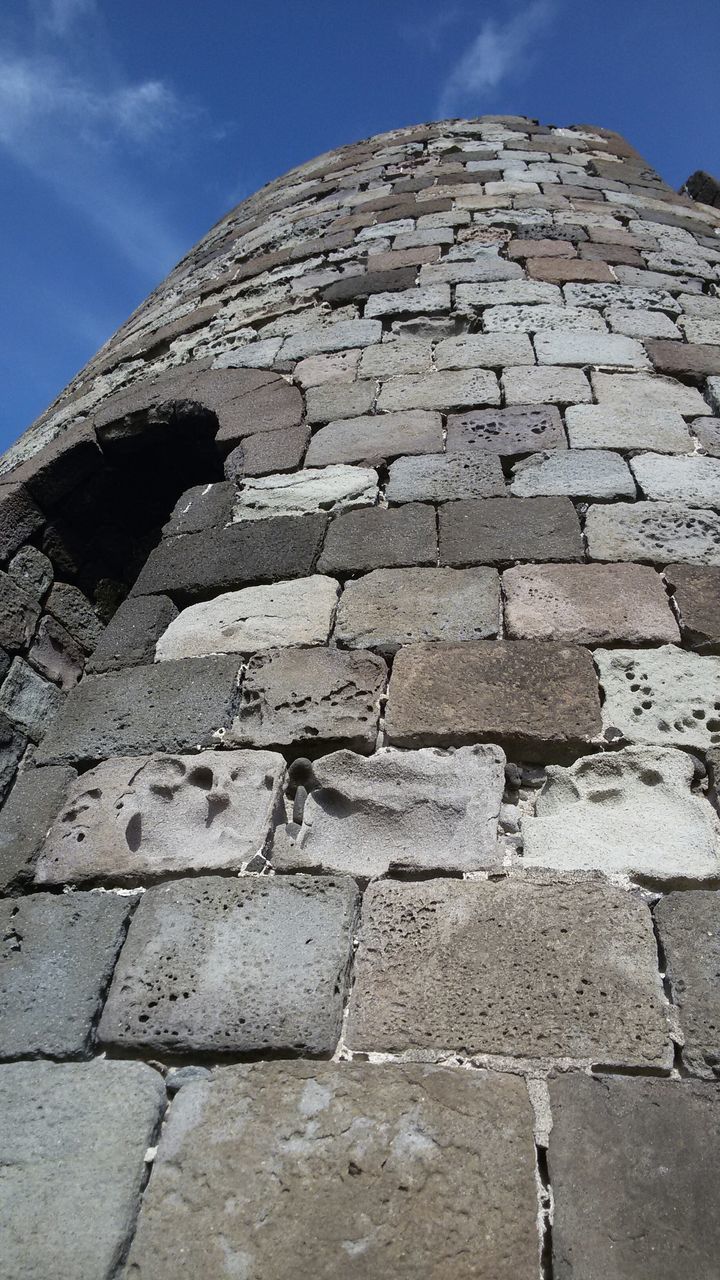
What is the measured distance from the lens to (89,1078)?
1.54 m

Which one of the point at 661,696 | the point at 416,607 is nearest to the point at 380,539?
the point at 416,607

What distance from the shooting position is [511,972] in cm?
159

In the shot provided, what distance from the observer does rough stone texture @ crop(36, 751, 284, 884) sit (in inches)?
73.9

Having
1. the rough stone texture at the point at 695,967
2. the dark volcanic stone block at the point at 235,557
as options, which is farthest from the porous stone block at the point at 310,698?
the rough stone texture at the point at 695,967

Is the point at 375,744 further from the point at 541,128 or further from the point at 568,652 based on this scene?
the point at 541,128

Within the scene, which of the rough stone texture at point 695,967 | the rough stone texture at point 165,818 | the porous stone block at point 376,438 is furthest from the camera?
the porous stone block at point 376,438

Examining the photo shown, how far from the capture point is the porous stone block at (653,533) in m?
2.48

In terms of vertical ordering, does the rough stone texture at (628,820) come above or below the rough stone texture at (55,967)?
above

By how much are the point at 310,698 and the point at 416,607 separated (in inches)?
16.0

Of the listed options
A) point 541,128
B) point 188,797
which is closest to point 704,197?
point 541,128

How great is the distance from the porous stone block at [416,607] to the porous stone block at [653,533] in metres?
0.35

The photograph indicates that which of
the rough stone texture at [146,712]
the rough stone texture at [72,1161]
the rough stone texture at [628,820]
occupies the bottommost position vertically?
the rough stone texture at [72,1161]

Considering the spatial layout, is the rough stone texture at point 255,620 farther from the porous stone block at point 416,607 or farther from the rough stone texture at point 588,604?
the rough stone texture at point 588,604

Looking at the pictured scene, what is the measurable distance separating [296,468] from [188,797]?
4.43 feet
